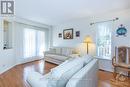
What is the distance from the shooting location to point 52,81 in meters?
1.18

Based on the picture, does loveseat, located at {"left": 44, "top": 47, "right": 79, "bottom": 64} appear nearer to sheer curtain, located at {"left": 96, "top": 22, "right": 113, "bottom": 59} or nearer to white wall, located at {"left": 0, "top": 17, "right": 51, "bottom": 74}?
sheer curtain, located at {"left": 96, "top": 22, "right": 113, "bottom": 59}

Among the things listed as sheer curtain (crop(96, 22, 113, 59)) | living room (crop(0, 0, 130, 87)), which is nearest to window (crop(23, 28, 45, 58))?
living room (crop(0, 0, 130, 87))

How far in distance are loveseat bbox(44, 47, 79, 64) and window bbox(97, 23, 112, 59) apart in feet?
3.52

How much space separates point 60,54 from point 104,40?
225 cm


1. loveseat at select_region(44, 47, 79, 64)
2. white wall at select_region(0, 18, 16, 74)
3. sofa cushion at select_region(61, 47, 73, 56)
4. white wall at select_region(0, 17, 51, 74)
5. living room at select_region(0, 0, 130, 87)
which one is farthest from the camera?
sofa cushion at select_region(61, 47, 73, 56)

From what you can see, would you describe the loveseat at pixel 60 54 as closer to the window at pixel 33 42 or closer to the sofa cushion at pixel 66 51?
the sofa cushion at pixel 66 51

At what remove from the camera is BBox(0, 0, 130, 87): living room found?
327cm

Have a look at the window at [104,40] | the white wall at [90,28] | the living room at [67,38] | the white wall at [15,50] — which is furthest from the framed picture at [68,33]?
the white wall at [15,50]

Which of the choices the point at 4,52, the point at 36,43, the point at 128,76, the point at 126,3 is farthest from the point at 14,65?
the point at 126,3

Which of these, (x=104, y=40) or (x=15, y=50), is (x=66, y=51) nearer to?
(x=104, y=40)

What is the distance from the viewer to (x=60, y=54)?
18.4 feet

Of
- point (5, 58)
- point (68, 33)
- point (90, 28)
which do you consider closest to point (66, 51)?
point (68, 33)

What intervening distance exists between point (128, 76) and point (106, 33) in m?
1.68

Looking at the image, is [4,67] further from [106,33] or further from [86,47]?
[106,33]
